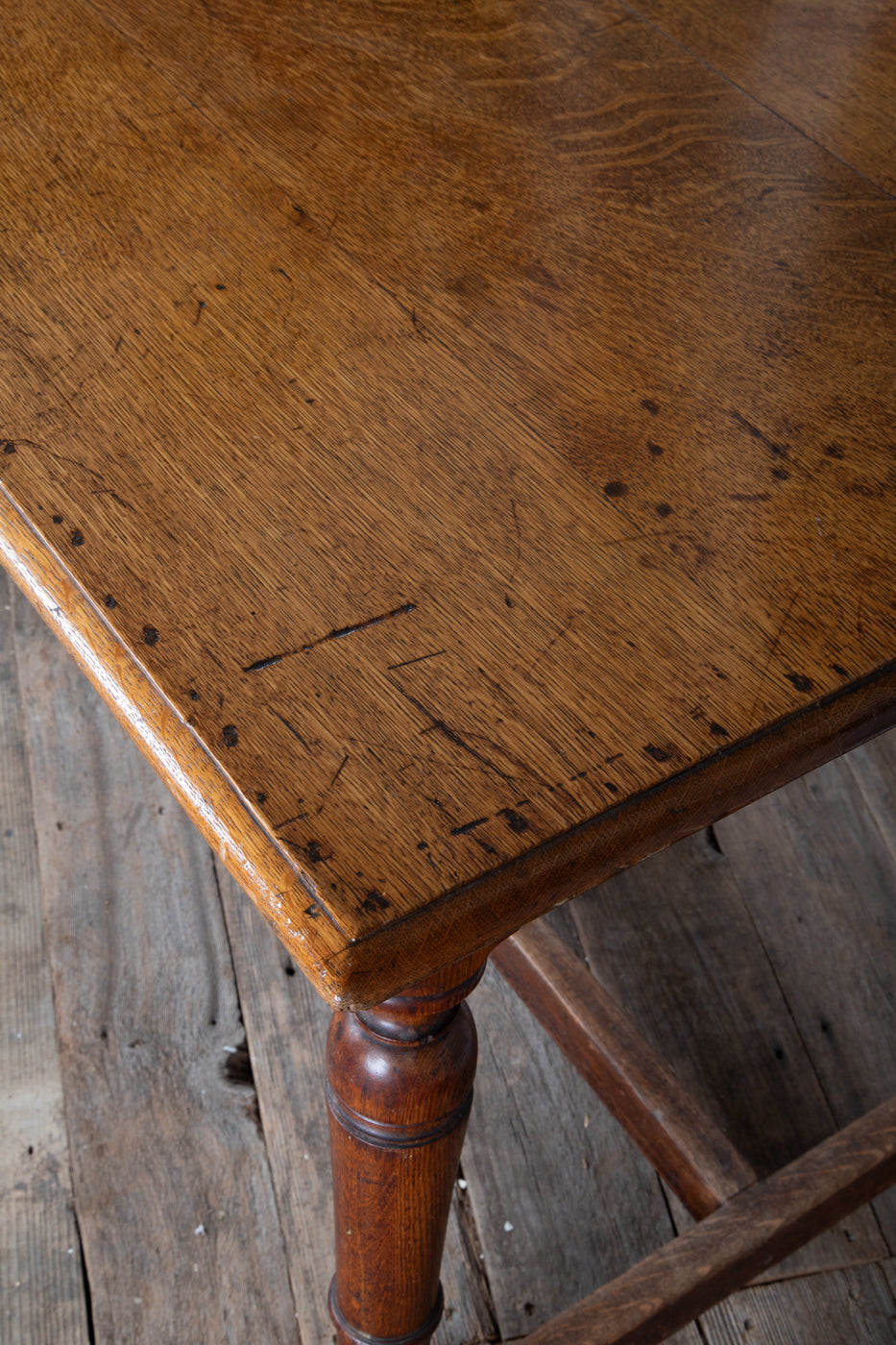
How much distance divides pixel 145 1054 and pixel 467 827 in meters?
0.72

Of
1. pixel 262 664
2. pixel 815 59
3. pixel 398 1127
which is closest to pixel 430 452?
pixel 262 664

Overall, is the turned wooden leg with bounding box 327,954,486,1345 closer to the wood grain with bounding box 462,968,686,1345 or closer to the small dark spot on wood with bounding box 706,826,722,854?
the wood grain with bounding box 462,968,686,1345

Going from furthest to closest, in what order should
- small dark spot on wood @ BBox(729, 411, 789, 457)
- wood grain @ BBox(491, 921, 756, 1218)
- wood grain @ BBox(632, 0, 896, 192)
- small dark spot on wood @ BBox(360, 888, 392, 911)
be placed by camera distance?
wood grain @ BBox(491, 921, 756, 1218) → wood grain @ BBox(632, 0, 896, 192) → small dark spot on wood @ BBox(729, 411, 789, 457) → small dark spot on wood @ BBox(360, 888, 392, 911)

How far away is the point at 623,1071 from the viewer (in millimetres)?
875

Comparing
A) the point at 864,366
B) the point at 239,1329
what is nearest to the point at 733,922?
the point at 239,1329

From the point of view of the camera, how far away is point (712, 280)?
1.91 ft

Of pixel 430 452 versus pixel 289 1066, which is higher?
pixel 430 452

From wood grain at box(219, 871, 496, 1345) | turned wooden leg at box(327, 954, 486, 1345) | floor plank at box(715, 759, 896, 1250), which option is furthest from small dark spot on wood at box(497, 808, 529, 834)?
floor plank at box(715, 759, 896, 1250)

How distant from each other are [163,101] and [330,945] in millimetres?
494

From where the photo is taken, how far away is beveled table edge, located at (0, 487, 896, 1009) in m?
0.35

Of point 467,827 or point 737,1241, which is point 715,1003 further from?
point 467,827

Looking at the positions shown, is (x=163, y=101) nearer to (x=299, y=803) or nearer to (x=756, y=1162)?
(x=299, y=803)

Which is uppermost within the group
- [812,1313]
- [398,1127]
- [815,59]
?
[815,59]

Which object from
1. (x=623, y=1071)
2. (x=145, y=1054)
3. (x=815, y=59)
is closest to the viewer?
(x=815, y=59)
